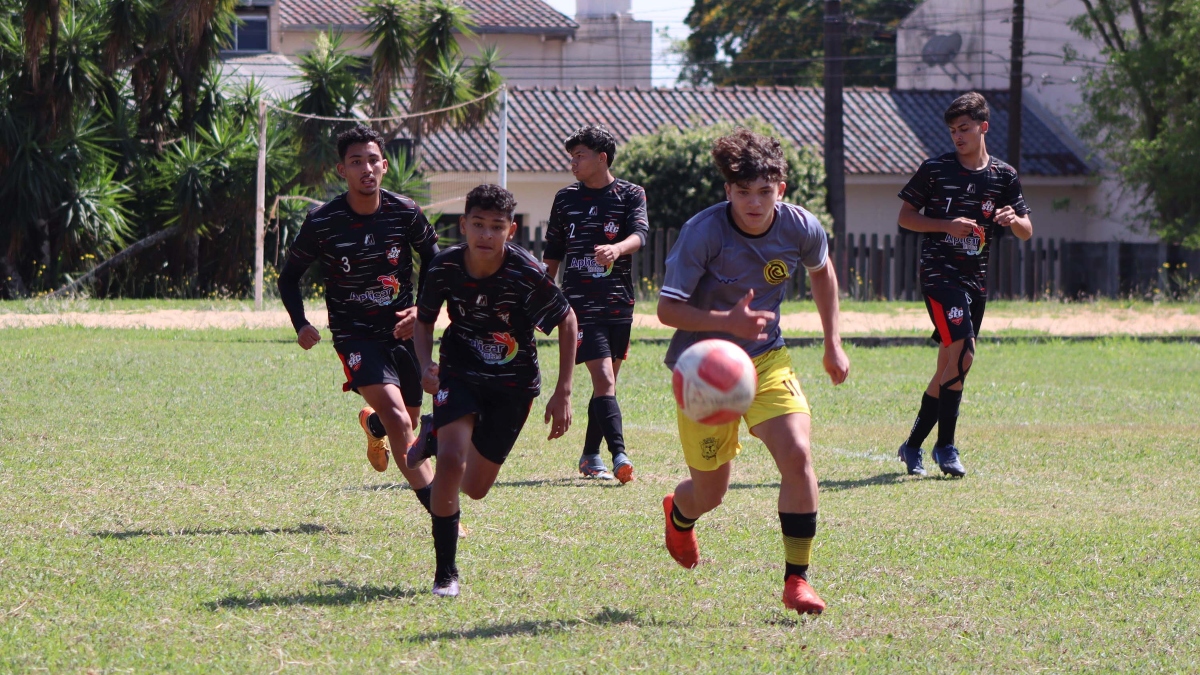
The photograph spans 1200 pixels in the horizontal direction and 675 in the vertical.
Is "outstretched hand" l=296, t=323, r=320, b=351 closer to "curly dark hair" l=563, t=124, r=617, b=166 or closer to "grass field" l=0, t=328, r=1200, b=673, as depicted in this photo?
"grass field" l=0, t=328, r=1200, b=673

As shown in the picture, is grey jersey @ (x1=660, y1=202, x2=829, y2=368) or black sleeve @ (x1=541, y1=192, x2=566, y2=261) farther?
black sleeve @ (x1=541, y1=192, x2=566, y2=261)

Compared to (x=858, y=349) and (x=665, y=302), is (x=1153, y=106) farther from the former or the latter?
(x=665, y=302)

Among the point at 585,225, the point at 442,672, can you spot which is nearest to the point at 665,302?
the point at 442,672

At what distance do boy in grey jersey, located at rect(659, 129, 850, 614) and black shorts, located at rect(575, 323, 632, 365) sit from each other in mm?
2733

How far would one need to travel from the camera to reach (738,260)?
5531 mm

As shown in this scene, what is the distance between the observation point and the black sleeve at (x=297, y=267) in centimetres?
664

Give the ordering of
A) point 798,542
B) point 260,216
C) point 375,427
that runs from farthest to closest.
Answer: point 260,216 < point 375,427 < point 798,542

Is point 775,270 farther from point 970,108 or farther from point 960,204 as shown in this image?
point 960,204

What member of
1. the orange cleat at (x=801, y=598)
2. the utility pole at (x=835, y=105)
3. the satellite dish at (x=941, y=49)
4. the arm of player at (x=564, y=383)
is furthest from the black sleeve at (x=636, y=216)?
the satellite dish at (x=941, y=49)

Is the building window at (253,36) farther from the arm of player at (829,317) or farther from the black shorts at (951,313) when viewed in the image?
the arm of player at (829,317)

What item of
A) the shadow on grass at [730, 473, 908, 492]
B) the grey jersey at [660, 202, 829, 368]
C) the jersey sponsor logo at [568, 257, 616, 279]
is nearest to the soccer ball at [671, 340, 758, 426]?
the grey jersey at [660, 202, 829, 368]

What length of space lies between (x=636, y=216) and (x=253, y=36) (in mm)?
30981

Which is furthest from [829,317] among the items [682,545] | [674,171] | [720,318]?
[674,171]

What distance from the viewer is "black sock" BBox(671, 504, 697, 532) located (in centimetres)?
570
